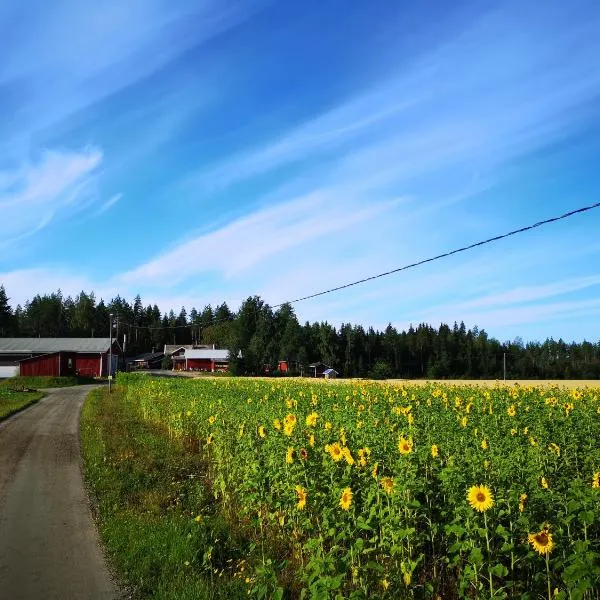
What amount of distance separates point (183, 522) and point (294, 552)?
1.75 metres

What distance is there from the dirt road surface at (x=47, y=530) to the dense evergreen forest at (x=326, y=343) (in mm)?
70371

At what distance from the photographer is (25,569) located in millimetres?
5504

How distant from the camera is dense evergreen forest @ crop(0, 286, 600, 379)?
101m

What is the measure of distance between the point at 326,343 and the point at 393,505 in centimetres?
9653

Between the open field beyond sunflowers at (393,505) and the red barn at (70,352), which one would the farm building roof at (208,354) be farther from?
the open field beyond sunflowers at (393,505)

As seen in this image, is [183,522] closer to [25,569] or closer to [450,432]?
[25,569]

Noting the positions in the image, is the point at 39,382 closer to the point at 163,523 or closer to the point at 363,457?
the point at 163,523

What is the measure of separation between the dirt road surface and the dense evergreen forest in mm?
70371

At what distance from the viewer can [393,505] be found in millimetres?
4430

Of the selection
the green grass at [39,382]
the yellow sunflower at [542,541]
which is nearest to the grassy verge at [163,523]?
the yellow sunflower at [542,541]

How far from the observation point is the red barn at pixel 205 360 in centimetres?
9512

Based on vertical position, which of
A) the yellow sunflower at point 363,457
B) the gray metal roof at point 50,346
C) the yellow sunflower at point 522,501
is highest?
the gray metal roof at point 50,346

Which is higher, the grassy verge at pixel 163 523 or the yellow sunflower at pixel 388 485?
the yellow sunflower at pixel 388 485

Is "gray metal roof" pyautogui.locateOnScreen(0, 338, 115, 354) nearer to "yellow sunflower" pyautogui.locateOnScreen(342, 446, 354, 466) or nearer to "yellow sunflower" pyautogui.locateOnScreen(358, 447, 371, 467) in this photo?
"yellow sunflower" pyautogui.locateOnScreen(358, 447, 371, 467)
